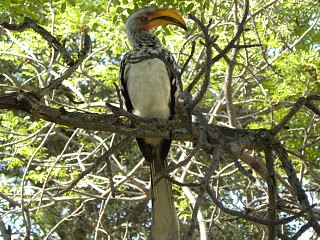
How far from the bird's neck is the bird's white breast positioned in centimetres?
28

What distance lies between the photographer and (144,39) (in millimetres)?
4609

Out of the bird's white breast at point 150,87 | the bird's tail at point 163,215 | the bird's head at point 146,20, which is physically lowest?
the bird's tail at point 163,215

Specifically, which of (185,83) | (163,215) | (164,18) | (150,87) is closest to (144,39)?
(164,18)

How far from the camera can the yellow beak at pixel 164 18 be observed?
426 centimetres

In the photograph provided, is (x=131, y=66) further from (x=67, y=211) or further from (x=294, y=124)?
(x=67, y=211)

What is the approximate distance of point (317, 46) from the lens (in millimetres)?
6883

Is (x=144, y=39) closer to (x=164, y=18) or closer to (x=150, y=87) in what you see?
(x=164, y=18)

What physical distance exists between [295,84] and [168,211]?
281cm

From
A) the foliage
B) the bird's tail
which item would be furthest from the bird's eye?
the bird's tail

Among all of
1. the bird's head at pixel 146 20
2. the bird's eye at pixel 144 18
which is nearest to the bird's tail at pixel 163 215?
the bird's head at pixel 146 20

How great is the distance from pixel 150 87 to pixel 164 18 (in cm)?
70

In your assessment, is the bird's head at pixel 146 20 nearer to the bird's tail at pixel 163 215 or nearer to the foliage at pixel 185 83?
the foliage at pixel 185 83

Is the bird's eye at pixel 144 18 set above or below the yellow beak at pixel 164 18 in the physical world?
above

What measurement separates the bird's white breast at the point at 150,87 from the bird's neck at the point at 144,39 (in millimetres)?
277
